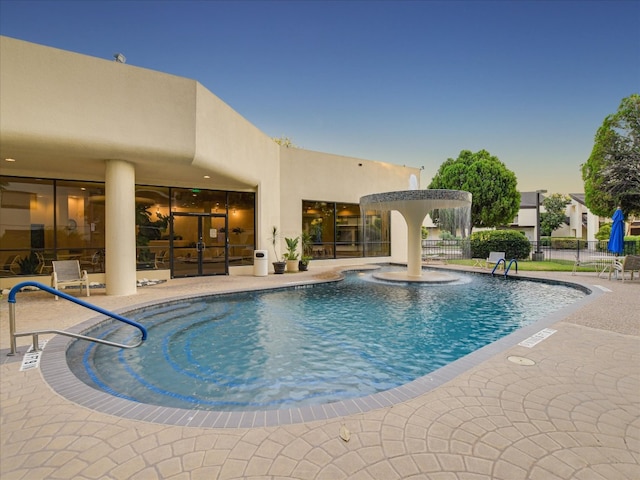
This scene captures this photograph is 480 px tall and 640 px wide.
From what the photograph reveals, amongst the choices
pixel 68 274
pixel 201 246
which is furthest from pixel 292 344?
pixel 201 246

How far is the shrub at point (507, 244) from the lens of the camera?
19766 mm

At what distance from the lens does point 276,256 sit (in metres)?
15.4

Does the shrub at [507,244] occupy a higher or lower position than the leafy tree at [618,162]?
lower

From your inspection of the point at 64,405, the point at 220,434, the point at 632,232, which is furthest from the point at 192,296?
the point at 632,232

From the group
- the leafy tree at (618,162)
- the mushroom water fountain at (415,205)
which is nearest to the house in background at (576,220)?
the leafy tree at (618,162)

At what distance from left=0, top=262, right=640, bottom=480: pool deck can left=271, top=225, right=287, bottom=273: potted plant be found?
10.6 meters

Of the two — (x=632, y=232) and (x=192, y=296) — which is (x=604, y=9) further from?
(x=632, y=232)

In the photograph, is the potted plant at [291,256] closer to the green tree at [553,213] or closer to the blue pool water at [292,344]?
the blue pool water at [292,344]

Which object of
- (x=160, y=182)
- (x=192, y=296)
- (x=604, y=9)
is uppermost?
(x=604, y=9)

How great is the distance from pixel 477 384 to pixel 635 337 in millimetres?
3630

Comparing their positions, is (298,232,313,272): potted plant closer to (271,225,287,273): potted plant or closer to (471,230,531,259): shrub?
(271,225,287,273): potted plant

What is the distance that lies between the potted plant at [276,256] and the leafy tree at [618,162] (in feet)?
58.1

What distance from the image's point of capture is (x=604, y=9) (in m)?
12.0

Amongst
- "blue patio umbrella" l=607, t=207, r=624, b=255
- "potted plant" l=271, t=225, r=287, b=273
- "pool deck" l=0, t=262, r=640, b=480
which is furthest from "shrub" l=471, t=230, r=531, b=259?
"pool deck" l=0, t=262, r=640, b=480
